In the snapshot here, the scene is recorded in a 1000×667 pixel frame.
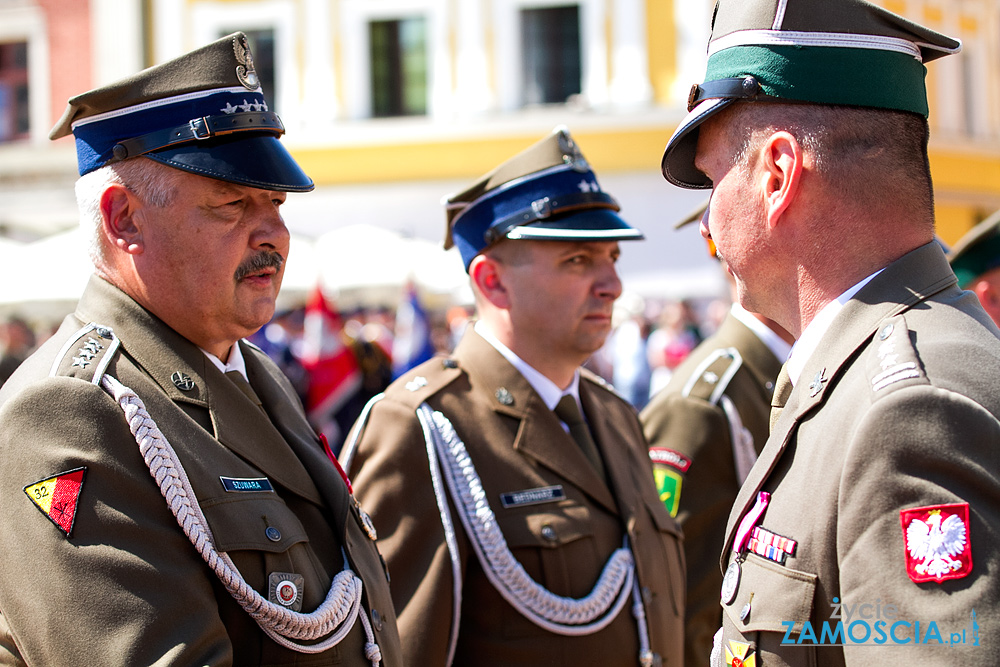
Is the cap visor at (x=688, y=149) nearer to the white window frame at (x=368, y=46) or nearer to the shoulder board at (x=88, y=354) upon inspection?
the shoulder board at (x=88, y=354)

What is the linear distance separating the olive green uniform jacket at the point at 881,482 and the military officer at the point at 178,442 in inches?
37.8

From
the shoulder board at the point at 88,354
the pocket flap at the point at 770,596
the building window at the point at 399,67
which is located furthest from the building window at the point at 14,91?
the pocket flap at the point at 770,596

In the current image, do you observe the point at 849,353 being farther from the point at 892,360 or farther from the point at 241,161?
the point at 241,161

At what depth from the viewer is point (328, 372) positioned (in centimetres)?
985

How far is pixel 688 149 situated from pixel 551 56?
18.0 m

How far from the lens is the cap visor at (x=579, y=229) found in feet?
11.9

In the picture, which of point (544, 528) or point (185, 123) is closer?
point (185, 123)

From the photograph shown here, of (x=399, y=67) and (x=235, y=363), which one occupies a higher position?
(x=399, y=67)

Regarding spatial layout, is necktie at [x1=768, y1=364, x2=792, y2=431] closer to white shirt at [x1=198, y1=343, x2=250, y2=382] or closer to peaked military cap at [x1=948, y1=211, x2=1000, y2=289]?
white shirt at [x1=198, y1=343, x2=250, y2=382]

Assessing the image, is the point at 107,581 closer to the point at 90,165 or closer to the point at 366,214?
the point at 90,165

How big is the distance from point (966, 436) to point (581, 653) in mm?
1768

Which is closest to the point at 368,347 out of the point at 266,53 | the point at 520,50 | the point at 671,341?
the point at 671,341

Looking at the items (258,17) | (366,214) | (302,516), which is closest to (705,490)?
(302,516)

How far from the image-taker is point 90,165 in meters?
2.53
